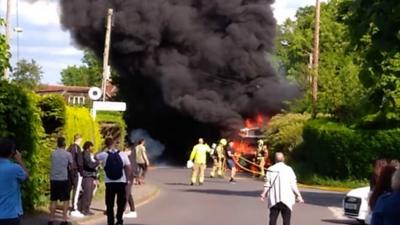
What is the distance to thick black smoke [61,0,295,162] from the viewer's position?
205 feet

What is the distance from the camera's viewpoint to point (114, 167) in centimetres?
1596

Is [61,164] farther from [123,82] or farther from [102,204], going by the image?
[123,82]

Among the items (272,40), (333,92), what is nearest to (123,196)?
(333,92)

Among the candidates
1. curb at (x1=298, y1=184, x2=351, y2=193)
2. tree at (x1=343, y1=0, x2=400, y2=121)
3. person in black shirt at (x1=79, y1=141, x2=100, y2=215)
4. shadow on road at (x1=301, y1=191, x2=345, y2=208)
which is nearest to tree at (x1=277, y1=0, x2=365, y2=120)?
shadow on road at (x1=301, y1=191, x2=345, y2=208)

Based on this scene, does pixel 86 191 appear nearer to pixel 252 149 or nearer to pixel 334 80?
pixel 334 80

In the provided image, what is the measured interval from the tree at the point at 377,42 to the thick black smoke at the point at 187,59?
53.0 meters

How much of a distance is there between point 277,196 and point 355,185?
2424cm

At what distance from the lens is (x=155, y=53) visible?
6378 centimetres

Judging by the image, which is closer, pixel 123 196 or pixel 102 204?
pixel 123 196

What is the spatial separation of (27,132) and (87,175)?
168cm

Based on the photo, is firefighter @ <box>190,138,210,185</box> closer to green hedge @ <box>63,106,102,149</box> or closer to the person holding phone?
green hedge @ <box>63,106,102,149</box>

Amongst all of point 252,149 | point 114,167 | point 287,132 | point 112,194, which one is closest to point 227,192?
point 287,132

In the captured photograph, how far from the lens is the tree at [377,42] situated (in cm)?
857

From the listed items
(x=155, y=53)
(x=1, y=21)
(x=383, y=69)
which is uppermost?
(x=155, y=53)
